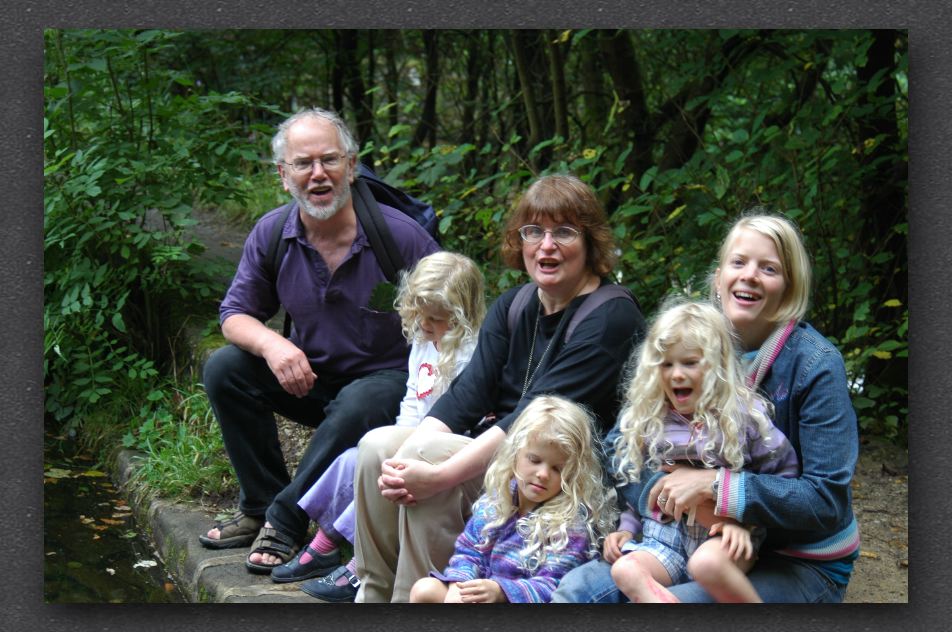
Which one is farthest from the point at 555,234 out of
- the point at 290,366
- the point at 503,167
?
the point at 503,167

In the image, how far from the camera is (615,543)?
2520 mm

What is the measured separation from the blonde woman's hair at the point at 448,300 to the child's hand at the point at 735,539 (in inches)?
34.6

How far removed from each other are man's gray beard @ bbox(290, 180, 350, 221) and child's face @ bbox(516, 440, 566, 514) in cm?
101

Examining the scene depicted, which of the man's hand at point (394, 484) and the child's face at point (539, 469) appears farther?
the man's hand at point (394, 484)

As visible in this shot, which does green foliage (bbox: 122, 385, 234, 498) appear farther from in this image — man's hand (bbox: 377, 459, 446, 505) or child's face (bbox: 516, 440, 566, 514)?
child's face (bbox: 516, 440, 566, 514)

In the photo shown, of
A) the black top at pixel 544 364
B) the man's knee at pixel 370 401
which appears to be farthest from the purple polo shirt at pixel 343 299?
the black top at pixel 544 364

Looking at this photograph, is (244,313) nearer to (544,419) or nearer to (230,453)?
(230,453)

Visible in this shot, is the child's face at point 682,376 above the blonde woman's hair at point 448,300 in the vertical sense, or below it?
below

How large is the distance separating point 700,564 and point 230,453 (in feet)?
4.79

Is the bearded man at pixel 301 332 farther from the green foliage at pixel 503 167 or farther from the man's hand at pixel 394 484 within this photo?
the green foliage at pixel 503 167

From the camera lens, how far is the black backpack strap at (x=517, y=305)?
2.85 meters

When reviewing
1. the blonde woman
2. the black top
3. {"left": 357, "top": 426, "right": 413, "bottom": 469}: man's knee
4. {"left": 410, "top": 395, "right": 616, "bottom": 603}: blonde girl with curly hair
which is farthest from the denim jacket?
{"left": 357, "top": 426, "right": 413, "bottom": 469}: man's knee

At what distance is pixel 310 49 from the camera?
5.17 m

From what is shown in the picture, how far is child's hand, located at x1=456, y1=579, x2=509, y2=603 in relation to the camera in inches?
102
